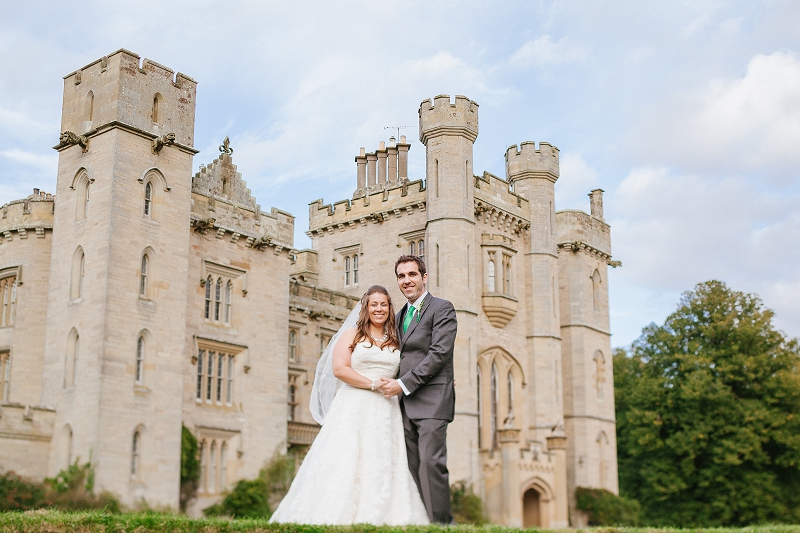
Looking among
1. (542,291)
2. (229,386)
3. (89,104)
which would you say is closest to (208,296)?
(229,386)

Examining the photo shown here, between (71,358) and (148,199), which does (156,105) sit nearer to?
(148,199)

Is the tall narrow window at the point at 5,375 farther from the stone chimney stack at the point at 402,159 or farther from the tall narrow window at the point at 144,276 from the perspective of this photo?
the stone chimney stack at the point at 402,159

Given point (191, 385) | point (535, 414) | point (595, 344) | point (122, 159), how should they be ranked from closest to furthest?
point (122, 159) < point (191, 385) < point (535, 414) < point (595, 344)

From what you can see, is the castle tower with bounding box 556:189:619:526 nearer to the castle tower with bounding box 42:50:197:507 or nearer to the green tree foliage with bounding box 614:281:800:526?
the green tree foliage with bounding box 614:281:800:526

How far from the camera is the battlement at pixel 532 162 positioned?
3428 cm

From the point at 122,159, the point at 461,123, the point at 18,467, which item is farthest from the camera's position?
the point at 461,123

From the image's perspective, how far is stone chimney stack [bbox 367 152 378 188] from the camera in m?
35.5

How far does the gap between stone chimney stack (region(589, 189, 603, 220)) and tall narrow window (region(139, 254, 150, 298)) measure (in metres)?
21.0

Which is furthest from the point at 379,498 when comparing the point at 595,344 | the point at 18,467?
the point at 595,344

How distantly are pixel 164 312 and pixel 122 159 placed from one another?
383cm

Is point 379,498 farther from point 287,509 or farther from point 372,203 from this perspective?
point 372,203

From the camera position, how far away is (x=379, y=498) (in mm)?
7621

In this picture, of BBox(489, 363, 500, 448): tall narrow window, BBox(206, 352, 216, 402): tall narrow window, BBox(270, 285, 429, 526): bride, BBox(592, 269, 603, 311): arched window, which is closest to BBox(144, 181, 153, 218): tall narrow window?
BBox(206, 352, 216, 402): tall narrow window

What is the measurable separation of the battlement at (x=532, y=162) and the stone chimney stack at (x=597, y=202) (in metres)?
4.52
